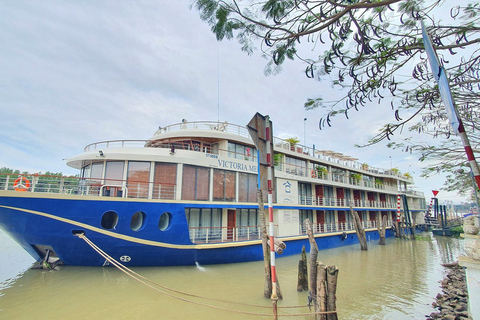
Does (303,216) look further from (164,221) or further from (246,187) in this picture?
(164,221)

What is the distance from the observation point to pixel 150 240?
904cm

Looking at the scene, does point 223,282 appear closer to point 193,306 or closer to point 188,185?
point 193,306

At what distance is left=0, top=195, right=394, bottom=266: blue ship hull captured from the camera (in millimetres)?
7797

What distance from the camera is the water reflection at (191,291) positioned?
6.47m

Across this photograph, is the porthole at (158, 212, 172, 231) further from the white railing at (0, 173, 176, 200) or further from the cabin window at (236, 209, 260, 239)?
the cabin window at (236, 209, 260, 239)

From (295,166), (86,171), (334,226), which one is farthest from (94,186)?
(334,226)

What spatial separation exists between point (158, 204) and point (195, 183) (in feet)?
7.11

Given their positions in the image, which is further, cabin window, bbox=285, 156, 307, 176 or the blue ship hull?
cabin window, bbox=285, 156, 307, 176

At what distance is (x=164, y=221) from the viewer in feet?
32.7

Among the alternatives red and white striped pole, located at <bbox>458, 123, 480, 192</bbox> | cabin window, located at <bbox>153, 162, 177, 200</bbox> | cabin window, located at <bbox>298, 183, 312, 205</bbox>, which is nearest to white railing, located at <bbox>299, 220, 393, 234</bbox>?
cabin window, located at <bbox>298, 183, 312, 205</bbox>

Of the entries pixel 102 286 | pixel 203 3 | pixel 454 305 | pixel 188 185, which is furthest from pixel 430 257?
pixel 203 3

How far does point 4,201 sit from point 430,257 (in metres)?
22.1

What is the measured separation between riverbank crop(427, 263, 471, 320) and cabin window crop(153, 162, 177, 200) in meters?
9.21

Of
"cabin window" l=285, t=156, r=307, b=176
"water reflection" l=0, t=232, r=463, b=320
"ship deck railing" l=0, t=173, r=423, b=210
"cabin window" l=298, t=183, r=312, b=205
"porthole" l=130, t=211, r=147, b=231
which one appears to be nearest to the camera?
"water reflection" l=0, t=232, r=463, b=320
